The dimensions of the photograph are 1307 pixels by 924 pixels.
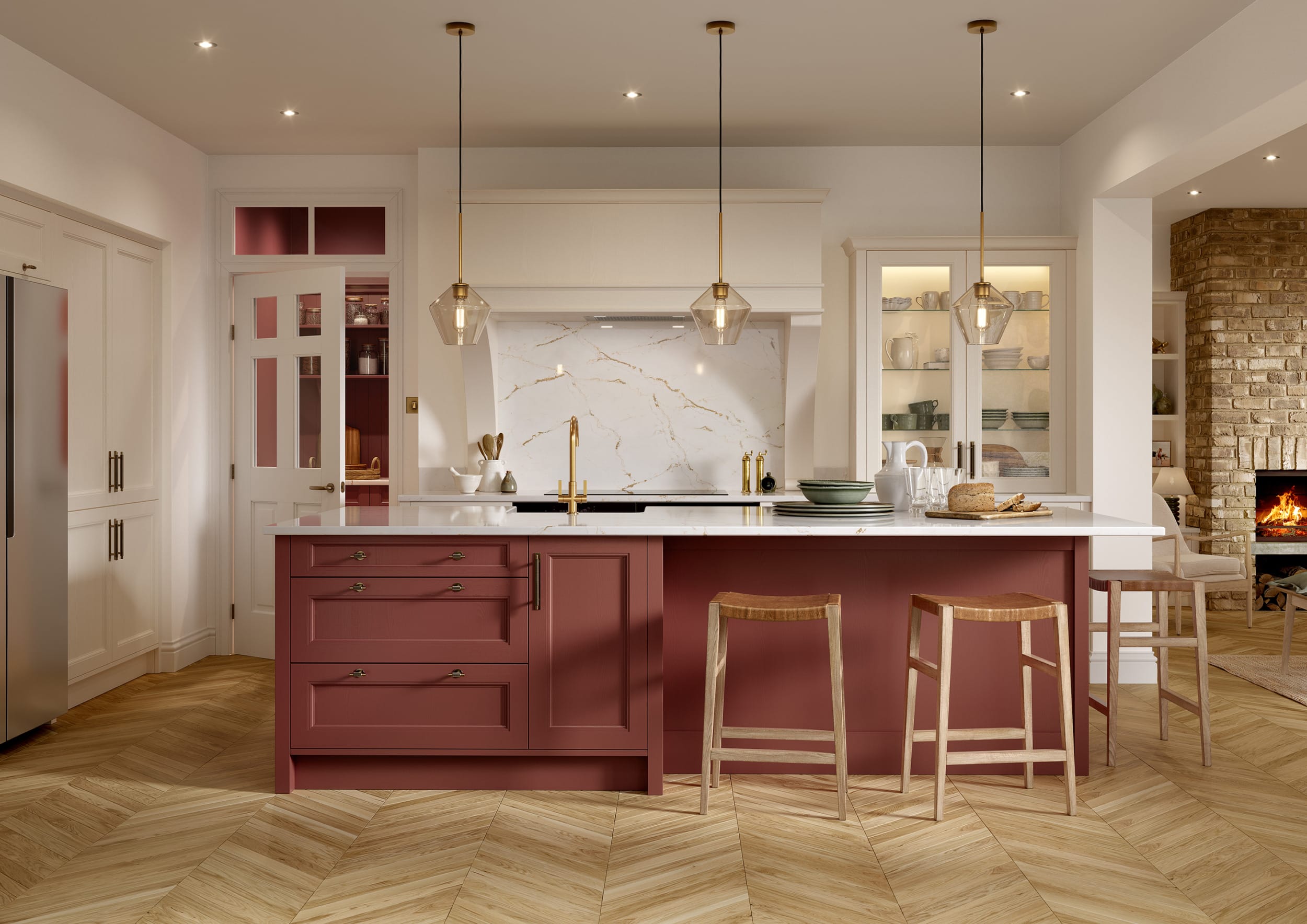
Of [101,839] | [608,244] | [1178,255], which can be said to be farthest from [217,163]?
[1178,255]

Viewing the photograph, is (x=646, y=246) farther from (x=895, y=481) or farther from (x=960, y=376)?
(x=895, y=481)

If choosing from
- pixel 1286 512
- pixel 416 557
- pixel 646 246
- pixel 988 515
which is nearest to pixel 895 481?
pixel 988 515

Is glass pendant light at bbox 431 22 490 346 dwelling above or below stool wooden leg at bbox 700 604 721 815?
above

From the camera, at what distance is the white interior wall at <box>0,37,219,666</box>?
13.2 feet

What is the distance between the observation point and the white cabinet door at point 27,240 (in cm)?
390

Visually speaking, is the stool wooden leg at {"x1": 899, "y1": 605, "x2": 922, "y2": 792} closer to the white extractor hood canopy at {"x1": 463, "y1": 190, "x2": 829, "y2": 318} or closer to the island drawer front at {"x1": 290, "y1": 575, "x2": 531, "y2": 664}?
the island drawer front at {"x1": 290, "y1": 575, "x2": 531, "y2": 664}

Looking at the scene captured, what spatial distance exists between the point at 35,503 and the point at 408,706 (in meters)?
1.83

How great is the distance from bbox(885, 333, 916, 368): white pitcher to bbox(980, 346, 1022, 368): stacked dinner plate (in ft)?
1.17

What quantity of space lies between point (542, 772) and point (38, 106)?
335cm

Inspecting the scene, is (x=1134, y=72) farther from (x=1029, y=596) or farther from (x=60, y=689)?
(x=60, y=689)

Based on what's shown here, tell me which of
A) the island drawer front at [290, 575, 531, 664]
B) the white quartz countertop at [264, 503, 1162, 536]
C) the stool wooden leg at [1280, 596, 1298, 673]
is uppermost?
the white quartz countertop at [264, 503, 1162, 536]

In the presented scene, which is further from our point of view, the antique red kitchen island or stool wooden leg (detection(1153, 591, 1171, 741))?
stool wooden leg (detection(1153, 591, 1171, 741))

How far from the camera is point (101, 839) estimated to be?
9.43 feet

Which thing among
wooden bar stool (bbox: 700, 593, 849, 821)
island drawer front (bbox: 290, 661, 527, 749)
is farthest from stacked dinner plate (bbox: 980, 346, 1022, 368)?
island drawer front (bbox: 290, 661, 527, 749)
